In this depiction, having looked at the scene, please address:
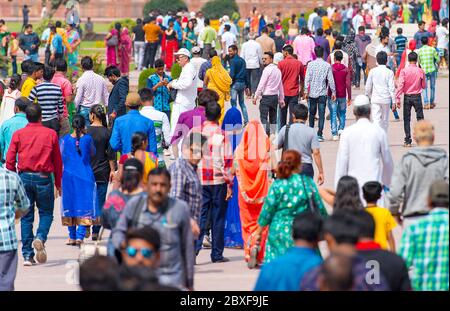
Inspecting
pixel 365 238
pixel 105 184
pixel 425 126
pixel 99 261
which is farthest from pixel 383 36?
pixel 99 261

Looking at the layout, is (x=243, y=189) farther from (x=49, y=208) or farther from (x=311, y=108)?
(x=311, y=108)

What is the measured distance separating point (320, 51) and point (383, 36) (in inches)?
156

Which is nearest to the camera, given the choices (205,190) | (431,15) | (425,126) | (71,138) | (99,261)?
(99,261)

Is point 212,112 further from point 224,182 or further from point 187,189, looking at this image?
point 187,189

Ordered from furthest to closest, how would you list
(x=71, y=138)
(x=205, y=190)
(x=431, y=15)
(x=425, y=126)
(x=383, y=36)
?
1. (x=431, y=15)
2. (x=383, y=36)
3. (x=71, y=138)
4. (x=205, y=190)
5. (x=425, y=126)

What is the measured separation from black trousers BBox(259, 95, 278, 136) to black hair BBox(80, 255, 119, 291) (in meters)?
12.7

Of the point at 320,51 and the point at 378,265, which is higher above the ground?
the point at 320,51

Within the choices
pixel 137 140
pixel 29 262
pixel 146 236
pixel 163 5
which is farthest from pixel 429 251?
pixel 163 5

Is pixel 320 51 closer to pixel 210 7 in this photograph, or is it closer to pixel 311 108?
pixel 311 108

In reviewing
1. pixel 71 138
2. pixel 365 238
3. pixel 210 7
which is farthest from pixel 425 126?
pixel 210 7

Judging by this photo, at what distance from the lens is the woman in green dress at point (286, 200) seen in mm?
9648

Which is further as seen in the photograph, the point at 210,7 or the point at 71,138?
the point at 210,7

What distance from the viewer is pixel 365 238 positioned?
25.2 ft

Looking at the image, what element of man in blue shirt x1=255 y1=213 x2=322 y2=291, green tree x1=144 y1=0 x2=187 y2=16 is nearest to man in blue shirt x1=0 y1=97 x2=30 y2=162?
man in blue shirt x1=255 y1=213 x2=322 y2=291
